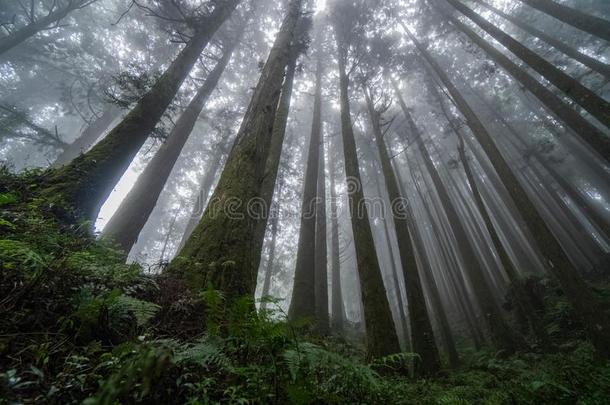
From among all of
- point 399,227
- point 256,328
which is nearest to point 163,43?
point 399,227

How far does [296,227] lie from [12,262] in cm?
2467

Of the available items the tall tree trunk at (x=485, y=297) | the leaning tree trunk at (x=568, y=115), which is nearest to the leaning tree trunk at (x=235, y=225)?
the leaning tree trunk at (x=568, y=115)

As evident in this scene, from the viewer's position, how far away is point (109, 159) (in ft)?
16.9

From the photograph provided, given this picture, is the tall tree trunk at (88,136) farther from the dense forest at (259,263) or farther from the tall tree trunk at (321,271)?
the tall tree trunk at (321,271)

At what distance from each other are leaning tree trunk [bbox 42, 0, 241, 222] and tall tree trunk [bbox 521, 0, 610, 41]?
37.8 feet

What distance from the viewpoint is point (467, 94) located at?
24734mm

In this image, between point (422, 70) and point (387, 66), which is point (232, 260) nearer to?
point (387, 66)

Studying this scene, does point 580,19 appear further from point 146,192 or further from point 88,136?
point 88,136

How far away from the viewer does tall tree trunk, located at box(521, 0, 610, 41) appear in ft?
28.7

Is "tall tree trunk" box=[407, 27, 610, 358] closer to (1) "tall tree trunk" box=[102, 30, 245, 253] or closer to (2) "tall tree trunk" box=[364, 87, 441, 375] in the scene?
(2) "tall tree trunk" box=[364, 87, 441, 375]

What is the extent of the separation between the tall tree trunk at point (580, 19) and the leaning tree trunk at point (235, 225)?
35.0ft

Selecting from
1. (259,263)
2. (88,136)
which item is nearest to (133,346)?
(259,263)

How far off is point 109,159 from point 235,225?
3.36m

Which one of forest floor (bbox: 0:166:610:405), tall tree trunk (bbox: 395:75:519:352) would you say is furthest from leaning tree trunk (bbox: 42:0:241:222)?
tall tree trunk (bbox: 395:75:519:352)
